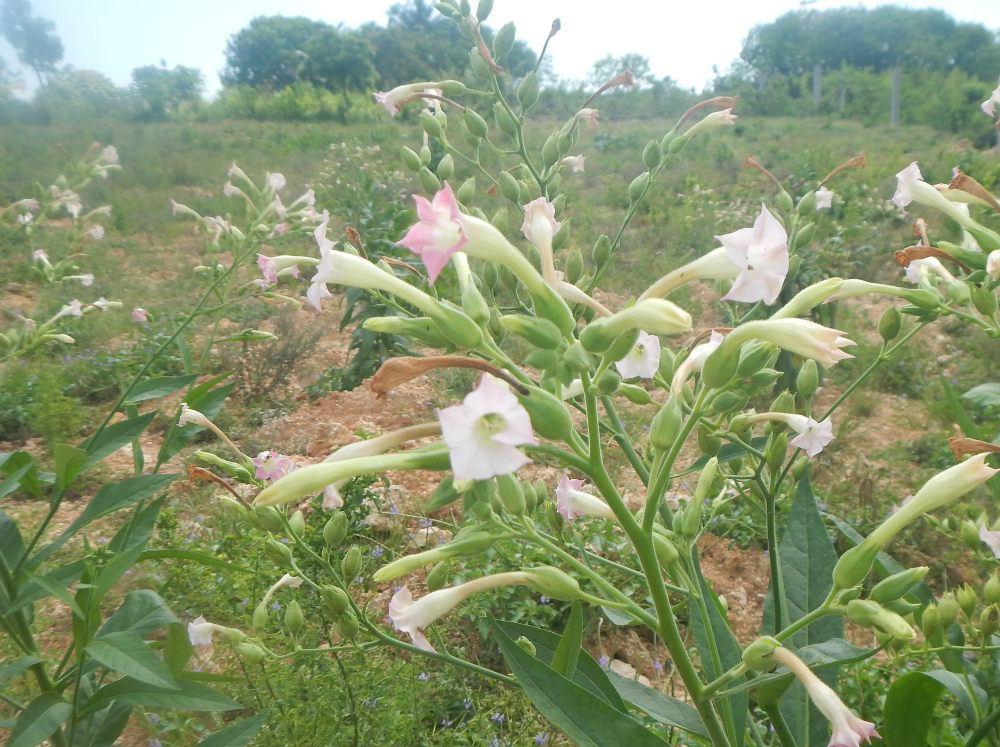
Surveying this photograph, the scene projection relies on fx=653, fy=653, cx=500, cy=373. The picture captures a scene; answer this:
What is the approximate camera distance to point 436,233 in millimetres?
572

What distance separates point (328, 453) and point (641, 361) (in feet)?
8.46

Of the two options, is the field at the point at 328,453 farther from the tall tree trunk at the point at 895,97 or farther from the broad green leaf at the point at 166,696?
the tall tree trunk at the point at 895,97

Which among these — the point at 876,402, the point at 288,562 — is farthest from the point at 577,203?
the point at 288,562

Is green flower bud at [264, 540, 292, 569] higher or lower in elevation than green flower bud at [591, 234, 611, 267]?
lower

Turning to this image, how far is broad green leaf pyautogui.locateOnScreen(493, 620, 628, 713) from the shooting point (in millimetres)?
780

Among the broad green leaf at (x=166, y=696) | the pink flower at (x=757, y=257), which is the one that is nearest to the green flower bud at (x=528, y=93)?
the pink flower at (x=757, y=257)

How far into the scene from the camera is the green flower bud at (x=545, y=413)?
0.54m

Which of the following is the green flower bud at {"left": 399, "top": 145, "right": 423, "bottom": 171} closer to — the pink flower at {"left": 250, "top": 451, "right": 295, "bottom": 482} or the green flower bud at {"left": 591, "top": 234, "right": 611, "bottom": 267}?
the green flower bud at {"left": 591, "top": 234, "right": 611, "bottom": 267}

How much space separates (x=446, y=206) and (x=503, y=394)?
20 centimetres

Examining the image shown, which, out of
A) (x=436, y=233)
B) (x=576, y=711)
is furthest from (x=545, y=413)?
(x=576, y=711)

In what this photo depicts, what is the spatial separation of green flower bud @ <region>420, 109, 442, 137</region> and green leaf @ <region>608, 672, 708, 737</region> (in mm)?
1140

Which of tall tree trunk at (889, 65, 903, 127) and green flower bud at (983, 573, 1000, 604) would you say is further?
tall tree trunk at (889, 65, 903, 127)

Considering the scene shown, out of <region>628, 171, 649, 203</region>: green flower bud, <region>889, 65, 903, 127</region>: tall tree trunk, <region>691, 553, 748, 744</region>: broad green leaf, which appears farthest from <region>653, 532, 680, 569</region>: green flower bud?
<region>889, 65, 903, 127</region>: tall tree trunk

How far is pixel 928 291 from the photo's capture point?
104 centimetres
